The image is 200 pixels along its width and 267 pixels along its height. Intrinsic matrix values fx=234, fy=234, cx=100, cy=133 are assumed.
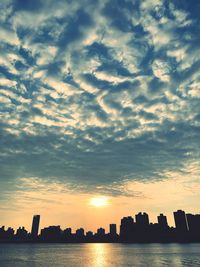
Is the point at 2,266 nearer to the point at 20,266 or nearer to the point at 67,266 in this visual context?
the point at 20,266

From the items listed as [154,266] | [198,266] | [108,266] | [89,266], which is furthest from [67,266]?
[198,266]

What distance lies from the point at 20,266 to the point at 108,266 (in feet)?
128

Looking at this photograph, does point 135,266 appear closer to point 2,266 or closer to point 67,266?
point 67,266

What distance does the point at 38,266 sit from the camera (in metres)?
103

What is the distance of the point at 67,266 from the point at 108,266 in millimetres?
18484

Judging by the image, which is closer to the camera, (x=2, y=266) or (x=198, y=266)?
(x=198, y=266)

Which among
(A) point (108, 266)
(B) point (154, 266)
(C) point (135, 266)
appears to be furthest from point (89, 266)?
(B) point (154, 266)

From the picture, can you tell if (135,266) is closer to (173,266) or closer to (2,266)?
(173,266)

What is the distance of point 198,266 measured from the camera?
313 ft

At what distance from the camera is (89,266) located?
108 metres

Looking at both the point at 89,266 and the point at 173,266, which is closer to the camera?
the point at 173,266

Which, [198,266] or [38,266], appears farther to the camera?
[38,266]

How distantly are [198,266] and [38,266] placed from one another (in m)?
67.9

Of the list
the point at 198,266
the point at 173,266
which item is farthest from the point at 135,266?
the point at 198,266
